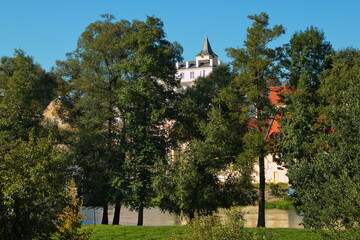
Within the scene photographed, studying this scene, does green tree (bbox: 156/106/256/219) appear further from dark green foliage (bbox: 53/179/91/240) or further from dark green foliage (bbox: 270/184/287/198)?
dark green foliage (bbox: 53/179/91/240)

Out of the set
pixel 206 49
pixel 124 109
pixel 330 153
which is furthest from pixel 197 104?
pixel 206 49

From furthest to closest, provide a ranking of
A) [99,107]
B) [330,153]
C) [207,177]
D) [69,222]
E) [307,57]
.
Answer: [99,107], [307,57], [207,177], [330,153], [69,222]

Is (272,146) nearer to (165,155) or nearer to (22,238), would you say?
(165,155)

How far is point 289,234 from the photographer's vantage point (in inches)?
867

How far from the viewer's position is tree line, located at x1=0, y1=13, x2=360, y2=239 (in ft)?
85.7

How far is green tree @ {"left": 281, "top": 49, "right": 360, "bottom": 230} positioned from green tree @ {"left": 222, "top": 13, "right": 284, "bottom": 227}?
4.95 ft

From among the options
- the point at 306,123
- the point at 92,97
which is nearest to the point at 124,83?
the point at 92,97

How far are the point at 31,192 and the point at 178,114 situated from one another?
17.5 metres

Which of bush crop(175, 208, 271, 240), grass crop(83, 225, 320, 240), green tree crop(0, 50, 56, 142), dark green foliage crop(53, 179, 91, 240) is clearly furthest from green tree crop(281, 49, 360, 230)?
green tree crop(0, 50, 56, 142)

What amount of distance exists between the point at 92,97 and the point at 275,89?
1204 cm

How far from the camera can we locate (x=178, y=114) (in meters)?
29.7

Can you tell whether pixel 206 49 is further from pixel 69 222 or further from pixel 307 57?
pixel 69 222

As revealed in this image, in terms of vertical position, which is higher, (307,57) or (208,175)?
(307,57)

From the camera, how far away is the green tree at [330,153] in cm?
1557
